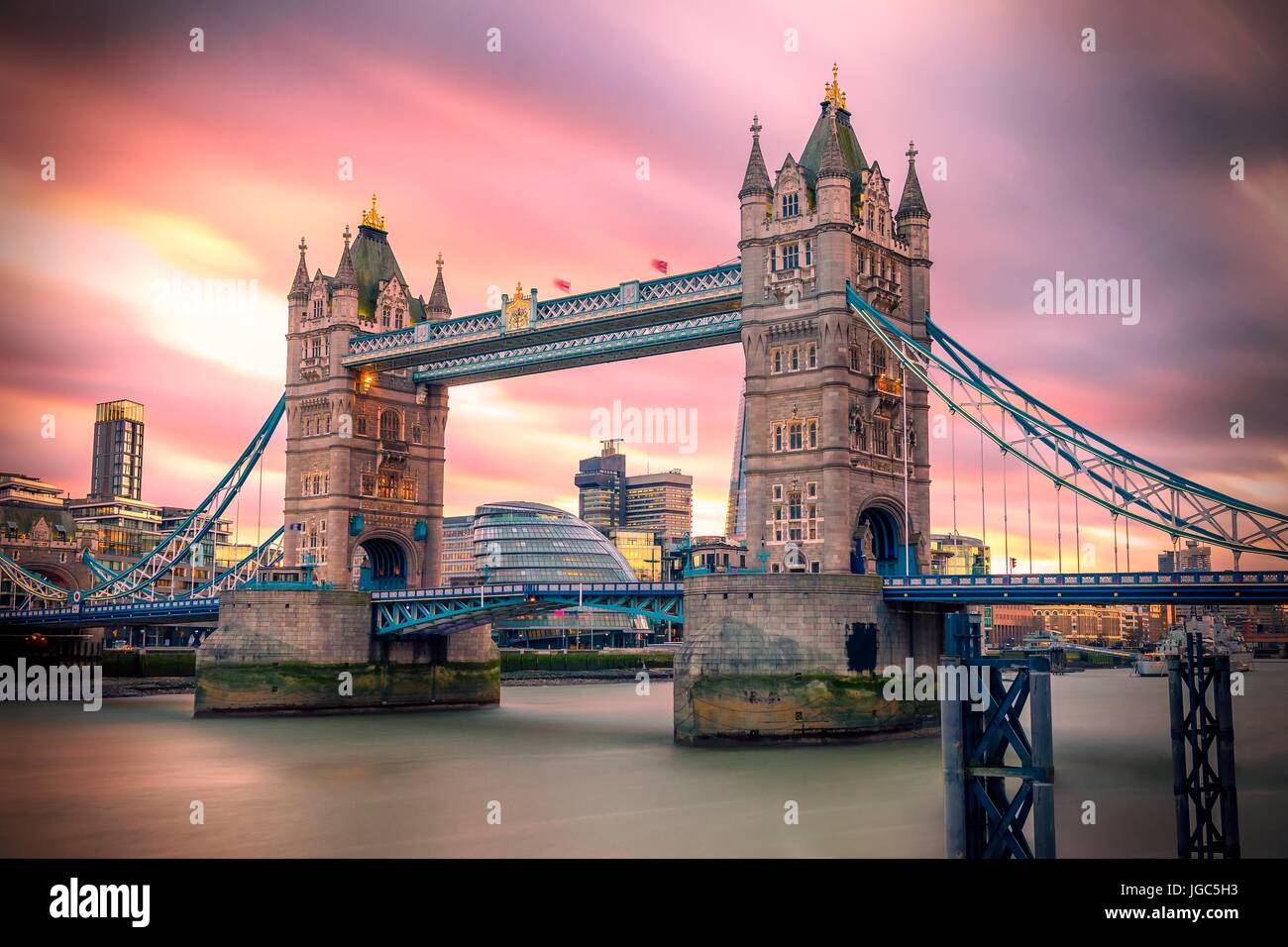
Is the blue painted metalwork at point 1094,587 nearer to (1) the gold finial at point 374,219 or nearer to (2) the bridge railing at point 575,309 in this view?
(2) the bridge railing at point 575,309

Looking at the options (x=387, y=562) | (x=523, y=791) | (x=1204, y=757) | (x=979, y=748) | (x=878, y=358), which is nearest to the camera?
(x=979, y=748)

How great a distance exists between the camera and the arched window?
233 feet

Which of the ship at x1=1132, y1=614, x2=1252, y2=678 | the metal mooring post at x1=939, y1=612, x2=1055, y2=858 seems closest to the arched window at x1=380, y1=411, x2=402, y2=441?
the metal mooring post at x1=939, y1=612, x2=1055, y2=858

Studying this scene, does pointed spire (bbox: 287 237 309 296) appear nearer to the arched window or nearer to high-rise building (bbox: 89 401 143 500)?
the arched window

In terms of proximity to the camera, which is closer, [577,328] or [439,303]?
[577,328]

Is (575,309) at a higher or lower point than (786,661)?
higher

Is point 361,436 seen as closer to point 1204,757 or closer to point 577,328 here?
point 577,328

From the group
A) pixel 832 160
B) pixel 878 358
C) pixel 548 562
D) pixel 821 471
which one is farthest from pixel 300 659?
pixel 548 562

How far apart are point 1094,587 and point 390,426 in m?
41.8

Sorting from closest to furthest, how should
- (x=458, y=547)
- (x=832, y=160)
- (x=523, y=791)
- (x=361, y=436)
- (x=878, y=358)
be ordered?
(x=523, y=791) < (x=832, y=160) < (x=878, y=358) < (x=361, y=436) < (x=458, y=547)

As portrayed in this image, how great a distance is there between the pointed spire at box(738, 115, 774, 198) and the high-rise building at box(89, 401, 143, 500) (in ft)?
539

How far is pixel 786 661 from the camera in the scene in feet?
151

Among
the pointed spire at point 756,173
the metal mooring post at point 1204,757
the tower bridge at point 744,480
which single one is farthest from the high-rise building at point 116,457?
the metal mooring post at point 1204,757
